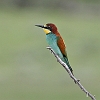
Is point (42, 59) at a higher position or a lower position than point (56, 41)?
higher

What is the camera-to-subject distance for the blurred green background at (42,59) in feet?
26.0

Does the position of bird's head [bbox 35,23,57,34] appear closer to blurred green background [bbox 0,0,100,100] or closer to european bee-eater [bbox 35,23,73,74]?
european bee-eater [bbox 35,23,73,74]

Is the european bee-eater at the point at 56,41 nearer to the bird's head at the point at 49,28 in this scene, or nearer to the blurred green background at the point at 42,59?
the bird's head at the point at 49,28

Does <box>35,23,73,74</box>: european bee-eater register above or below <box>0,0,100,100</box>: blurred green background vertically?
below

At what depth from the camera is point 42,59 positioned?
908 centimetres

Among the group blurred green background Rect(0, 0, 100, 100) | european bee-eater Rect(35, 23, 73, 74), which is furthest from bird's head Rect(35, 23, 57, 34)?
blurred green background Rect(0, 0, 100, 100)

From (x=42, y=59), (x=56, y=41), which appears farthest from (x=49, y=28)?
(x=42, y=59)

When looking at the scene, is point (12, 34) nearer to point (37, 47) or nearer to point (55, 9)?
point (37, 47)

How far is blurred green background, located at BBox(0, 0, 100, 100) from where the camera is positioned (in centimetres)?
794

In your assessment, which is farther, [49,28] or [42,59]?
[42,59]

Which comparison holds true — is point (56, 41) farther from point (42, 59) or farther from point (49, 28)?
point (42, 59)

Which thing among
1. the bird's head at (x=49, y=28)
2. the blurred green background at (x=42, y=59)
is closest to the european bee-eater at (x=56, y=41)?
the bird's head at (x=49, y=28)

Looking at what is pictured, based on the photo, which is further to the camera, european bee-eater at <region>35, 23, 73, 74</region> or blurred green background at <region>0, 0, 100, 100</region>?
blurred green background at <region>0, 0, 100, 100</region>

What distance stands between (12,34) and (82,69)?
8.03ft
